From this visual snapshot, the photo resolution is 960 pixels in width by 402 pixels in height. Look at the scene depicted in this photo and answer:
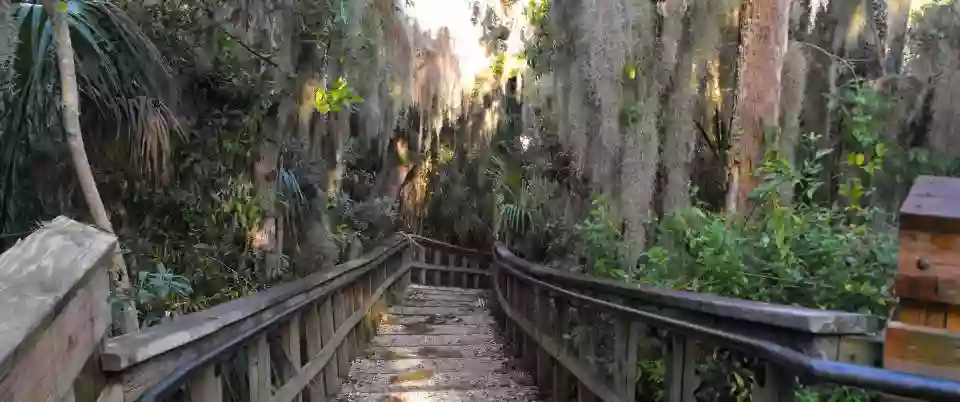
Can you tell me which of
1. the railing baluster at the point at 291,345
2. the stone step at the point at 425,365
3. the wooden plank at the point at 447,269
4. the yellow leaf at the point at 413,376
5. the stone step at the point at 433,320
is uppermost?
the railing baluster at the point at 291,345

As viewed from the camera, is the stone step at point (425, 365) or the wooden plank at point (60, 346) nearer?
the wooden plank at point (60, 346)

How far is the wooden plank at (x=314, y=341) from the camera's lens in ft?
13.9

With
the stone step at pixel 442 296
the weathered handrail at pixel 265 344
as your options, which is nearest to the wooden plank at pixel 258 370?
the weathered handrail at pixel 265 344

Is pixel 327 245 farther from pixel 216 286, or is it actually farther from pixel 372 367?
pixel 216 286

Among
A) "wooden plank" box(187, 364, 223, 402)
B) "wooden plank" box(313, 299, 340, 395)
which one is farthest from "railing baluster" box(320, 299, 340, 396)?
"wooden plank" box(187, 364, 223, 402)

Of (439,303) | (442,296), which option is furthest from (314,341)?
(442,296)

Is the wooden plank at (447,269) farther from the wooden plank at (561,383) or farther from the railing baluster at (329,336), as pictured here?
the wooden plank at (561,383)

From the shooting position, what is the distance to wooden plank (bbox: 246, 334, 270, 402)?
2959 mm

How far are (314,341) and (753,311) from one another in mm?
2894

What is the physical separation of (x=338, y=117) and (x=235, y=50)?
8.38 ft

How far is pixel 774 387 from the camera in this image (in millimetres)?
2066

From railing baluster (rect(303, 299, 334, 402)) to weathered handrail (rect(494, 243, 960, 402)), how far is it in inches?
57.5

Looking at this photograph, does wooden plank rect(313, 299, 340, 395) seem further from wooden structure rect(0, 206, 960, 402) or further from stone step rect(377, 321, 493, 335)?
stone step rect(377, 321, 493, 335)

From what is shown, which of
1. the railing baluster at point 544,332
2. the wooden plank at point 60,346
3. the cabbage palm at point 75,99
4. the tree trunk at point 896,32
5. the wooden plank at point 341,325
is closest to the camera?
the wooden plank at point 60,346
